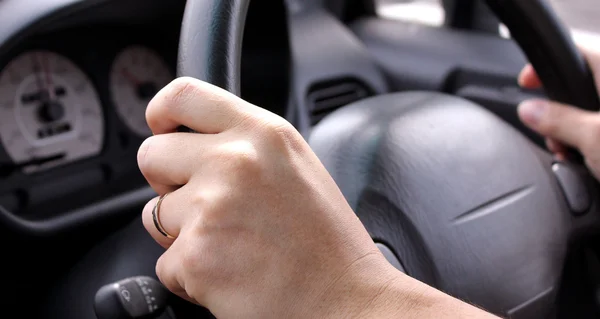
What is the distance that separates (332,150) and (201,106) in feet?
1.09

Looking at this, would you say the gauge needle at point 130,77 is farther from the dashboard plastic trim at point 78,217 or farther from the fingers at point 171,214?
the fingers at point 171,214

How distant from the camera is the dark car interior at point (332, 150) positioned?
0.81 meters

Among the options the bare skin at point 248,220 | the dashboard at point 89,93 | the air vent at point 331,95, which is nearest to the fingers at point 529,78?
the dashboard at point 89,93

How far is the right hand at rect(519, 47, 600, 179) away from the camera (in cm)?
90

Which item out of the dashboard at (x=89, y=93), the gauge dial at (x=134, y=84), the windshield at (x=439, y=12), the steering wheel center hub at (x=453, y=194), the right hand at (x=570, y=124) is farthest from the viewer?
the windshield at (x=439, y=12)

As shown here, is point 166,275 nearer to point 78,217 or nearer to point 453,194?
point 453,194

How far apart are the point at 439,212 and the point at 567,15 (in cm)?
130

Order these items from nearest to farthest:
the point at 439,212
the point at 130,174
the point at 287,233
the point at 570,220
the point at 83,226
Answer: the point at 287,233 → the point at 439,212 → the point at 570,220 → the point at 83,226 → the point at 130,174

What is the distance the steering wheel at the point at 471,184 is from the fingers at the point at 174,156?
12.1 inches

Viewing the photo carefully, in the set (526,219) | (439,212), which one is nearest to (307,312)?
(439,212)

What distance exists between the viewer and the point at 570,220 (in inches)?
36.1

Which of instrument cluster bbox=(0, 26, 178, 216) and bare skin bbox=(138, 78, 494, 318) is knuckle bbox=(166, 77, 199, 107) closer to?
bare skin bbox=(138, 78, 494, 318)

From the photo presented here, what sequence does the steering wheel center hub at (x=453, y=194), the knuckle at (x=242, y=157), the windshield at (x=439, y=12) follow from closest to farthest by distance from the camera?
the knuckle at (x=242, y=157) → the steering wheel center hub at (x=453, y=194) → the windshield at (x=439, y=12)

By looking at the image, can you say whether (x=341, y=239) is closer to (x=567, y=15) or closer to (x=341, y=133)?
(x=341, y=133)
